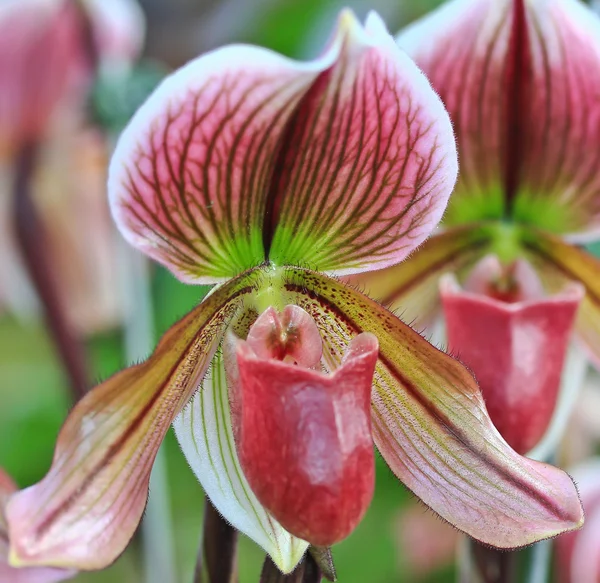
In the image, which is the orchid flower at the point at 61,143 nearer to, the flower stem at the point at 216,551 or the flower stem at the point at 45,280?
the flower stem at the point at 45,280

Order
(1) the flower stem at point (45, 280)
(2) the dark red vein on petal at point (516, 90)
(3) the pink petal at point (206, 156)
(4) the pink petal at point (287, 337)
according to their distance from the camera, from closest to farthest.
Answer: (3) the pink petal at point (206, 156)
(4) the pink petal at point (287, 337)
(2) the dark red vein on petal at point (516, 90)
(1) the flower stem at point (45, 280)

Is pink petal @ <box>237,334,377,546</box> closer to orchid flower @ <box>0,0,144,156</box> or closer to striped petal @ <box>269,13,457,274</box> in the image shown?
striped petal @ <box>269,13,457,274</box>

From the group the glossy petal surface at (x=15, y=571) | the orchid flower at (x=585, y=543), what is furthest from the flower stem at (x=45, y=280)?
the orchid flower at (x=585, y=543)

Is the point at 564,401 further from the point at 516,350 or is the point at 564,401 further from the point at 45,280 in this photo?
the point at 45,280

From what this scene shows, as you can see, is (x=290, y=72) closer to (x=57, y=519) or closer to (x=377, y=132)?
(x=377, y=132)

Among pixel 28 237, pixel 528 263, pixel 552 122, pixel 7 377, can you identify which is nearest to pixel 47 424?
pixel 7 377

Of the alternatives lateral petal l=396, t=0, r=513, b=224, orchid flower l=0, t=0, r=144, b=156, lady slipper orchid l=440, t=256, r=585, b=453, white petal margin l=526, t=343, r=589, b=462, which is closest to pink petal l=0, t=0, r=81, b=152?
orchid flower l=0, t=0, r=144, b=156
